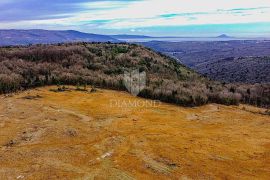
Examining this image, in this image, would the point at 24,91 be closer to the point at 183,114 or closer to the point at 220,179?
the point at 183,114

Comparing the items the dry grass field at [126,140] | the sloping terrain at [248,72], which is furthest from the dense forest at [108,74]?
the sloping terrain at [248,72]

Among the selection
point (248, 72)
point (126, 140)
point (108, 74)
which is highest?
point (108, 74)

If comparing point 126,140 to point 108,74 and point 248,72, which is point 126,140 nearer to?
point 108,74

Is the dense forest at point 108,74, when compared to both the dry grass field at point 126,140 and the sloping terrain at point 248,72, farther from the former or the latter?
the sloping terrain at point 248,72

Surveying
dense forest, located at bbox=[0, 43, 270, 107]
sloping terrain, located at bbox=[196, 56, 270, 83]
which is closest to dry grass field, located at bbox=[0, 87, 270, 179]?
dense forest, located at bbox=[0, 43, 270, 107]

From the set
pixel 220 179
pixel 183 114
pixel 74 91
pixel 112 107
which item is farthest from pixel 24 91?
pixel 220 179

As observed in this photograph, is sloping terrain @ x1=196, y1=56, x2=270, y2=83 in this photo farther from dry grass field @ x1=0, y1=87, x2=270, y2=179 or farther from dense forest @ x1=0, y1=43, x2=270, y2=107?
dry grass field @ x1=0, y1=87, x2=270, y2=179

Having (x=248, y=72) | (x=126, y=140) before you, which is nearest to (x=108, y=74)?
(x=126, y=140)
